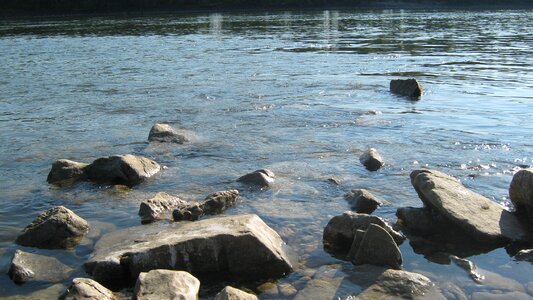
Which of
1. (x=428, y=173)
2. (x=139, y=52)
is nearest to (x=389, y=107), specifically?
(x=428, y=173)

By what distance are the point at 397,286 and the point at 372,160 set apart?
Answer: 16.2ft

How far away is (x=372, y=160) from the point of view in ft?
38.9

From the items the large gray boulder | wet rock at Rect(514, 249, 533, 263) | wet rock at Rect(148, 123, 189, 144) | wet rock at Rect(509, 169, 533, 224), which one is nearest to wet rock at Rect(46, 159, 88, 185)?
wet rock at Rect(148, 123, 189, 144)

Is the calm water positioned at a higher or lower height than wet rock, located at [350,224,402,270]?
lower

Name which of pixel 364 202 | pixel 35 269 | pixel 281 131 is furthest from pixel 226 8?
pixel 35 269

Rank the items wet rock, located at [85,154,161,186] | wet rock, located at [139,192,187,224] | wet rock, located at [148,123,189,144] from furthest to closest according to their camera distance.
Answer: wet rock, located at [148,123,189,144]
wet rock, located at [85,154,161,186]
wet rock, located at [139,192,187,224]

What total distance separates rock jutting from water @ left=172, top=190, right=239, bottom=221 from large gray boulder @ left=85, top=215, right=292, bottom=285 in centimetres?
140

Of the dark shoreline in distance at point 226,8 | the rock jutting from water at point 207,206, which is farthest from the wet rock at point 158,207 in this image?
the dark shoreline in distance at point 226,8

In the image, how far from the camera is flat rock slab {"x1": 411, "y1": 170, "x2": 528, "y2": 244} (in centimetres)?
841

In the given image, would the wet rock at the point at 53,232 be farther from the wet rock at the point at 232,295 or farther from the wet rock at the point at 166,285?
the wet rock at the point at 232,295

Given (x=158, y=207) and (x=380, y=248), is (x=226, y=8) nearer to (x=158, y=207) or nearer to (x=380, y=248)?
(x=158, y=207)

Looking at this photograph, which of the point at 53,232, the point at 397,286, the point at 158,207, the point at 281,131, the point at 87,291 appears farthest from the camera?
the point at 281,131

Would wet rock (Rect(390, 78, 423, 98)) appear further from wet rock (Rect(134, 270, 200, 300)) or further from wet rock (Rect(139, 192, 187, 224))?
wet rock (Rect(134, 270, 200, 300))

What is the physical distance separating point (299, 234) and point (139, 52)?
94.0ft
